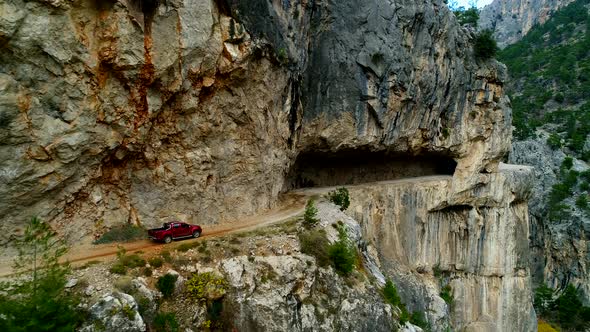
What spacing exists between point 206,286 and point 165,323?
206cm

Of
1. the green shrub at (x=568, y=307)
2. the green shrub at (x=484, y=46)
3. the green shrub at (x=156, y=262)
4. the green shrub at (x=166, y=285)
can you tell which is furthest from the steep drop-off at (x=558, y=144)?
the green shrub at (x=166, y=285)

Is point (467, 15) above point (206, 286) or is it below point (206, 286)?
above

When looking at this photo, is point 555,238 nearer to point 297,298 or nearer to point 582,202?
point 582,202

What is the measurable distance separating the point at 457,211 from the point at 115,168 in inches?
1219

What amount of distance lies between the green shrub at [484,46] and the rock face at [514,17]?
105 metres

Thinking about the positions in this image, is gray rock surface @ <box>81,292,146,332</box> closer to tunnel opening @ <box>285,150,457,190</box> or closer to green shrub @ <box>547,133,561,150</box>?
tunnel opening @ <box>285,150,457,190</box>

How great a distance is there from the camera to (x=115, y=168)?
1953 centimetres

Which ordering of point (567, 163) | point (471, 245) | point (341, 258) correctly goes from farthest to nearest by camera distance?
point (567, 163)
point (471, 245)
point (341, 258)

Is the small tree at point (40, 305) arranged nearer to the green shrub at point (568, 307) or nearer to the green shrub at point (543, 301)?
the green shrub at point (568, 307)

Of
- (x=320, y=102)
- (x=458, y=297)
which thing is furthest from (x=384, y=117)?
(x=458, y=297)

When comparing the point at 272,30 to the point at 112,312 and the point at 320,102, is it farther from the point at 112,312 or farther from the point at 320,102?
the point at 112,312

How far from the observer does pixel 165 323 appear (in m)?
14.3

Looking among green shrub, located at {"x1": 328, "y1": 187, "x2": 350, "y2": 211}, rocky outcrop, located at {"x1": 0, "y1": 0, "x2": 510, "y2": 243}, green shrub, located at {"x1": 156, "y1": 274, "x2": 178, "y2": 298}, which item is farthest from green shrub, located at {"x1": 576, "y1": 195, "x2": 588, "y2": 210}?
green shrub, located at {"x1": 156, "y1": 274, "x2": 178, "y2": 298}

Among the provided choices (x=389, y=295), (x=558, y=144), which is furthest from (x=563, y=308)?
(x=389, y=295)
